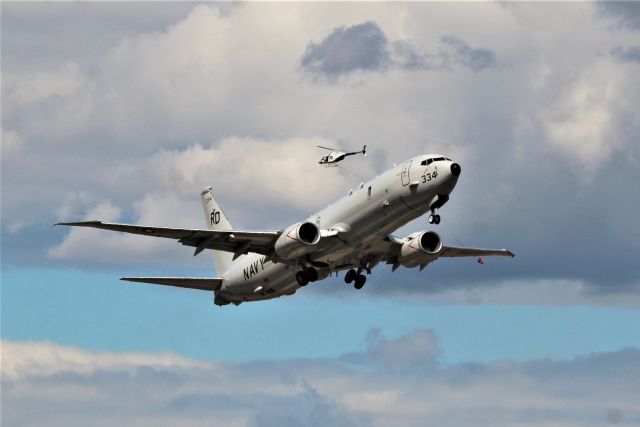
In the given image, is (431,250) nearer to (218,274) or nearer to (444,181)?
(444,181)

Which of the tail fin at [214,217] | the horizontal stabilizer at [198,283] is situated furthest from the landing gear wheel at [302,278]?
the tail fin at [214,217]

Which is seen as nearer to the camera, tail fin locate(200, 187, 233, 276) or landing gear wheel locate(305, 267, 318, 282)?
landing gear wheel locate(305, 267, 318, 282)

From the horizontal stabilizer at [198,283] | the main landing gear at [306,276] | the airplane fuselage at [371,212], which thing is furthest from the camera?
the horizontal stabilizer at [198,283]

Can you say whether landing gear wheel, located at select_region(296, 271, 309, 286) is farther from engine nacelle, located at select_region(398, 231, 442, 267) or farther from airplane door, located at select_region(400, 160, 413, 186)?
airplane door, located at select_region(400, 160, 413, 186)

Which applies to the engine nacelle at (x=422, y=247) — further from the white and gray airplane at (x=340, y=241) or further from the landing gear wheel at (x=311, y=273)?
the landing gear wheel at (x=311, y=273)

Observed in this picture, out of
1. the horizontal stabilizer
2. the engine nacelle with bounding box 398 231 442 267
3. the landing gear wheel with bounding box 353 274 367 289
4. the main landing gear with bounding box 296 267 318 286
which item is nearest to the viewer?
the main landing gear with bounding box 296 267 318 286

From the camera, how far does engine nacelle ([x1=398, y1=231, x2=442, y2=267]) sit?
105 meters

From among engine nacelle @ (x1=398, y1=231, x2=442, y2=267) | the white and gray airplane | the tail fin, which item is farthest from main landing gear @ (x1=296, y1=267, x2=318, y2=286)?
the tail fin

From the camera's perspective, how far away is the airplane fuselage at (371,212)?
9425cm

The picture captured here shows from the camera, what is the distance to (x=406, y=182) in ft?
311

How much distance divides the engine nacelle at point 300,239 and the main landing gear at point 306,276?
2.91 metres

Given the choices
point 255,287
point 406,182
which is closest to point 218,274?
point 255,287

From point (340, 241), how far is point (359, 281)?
8.20m

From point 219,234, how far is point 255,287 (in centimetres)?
1002
